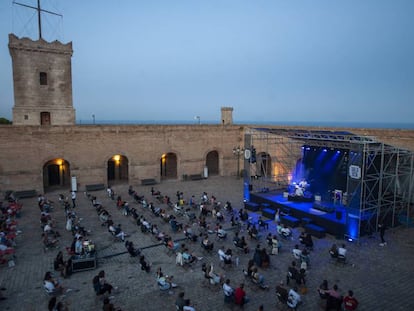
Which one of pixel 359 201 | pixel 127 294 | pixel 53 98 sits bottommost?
pixel 127 294

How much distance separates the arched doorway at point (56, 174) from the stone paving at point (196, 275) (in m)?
10.2

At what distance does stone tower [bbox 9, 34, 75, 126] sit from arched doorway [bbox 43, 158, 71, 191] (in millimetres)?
4969

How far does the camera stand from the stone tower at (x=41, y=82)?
28.6 meters

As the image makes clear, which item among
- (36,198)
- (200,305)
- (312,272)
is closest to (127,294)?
(200,305)

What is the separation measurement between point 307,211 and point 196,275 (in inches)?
343

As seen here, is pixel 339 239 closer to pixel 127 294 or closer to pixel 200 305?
pixel 200 305

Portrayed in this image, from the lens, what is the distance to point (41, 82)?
2977cm

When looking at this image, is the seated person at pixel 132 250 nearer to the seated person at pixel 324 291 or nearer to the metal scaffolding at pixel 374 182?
the seated person at pixel 324 291

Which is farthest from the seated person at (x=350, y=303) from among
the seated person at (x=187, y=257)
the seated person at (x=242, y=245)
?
the seated person at (x=187, y=257)

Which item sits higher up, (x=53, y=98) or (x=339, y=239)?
(x=53, y=98)

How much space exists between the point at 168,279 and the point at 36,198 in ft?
55.5

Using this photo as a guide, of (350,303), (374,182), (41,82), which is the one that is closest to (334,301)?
(350,303)

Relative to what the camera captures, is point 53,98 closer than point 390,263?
No

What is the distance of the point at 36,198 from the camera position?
75.9ft
